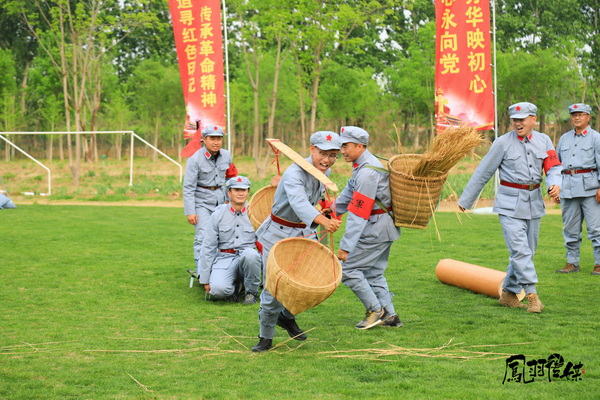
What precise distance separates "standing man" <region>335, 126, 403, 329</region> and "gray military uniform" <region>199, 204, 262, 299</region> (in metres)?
1.60

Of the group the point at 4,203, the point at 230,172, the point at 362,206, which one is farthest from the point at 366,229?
the point at 4,203

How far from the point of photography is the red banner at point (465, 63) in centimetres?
1659

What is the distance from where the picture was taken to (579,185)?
9.78 meters

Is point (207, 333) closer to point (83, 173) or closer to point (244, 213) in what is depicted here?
point (244, 213)

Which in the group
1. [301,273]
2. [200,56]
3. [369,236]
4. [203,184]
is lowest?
[301,273]

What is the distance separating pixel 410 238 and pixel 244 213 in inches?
220

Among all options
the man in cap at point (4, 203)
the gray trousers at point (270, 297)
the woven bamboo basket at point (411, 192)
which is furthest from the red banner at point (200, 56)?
the gray trousers at point (270, 297)

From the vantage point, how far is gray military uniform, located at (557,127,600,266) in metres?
9.71

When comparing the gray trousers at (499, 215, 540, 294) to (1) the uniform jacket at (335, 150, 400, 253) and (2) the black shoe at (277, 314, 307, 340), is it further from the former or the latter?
(2) the black shoe at (277, 314, 307, 340)

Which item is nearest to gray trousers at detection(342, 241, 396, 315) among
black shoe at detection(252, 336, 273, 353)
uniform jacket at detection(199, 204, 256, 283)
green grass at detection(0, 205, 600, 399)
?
green grass at detection(0, 205, 600, 399)

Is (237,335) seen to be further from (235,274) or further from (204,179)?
(204,179)

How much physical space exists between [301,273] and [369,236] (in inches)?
37.4

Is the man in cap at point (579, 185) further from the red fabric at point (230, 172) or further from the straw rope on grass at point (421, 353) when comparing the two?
the straw rope on grass at point (421, 353)

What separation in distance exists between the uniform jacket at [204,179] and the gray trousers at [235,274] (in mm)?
1010
